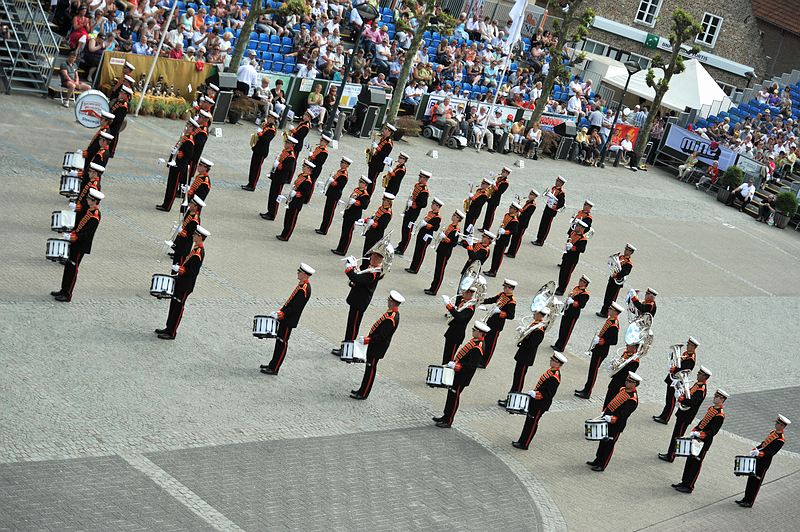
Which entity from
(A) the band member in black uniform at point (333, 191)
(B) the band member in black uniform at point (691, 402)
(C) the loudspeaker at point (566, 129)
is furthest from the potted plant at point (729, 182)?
(B) the band member in black uniform at point (691, 402)

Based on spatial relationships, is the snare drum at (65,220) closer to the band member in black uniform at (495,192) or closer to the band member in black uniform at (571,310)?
the band member in black uniform at (571,310)

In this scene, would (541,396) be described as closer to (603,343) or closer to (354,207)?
(603,343)

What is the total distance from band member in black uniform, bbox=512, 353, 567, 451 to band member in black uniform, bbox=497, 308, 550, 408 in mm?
1026

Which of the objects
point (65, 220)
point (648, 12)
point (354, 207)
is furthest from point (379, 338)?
point (648, 12)

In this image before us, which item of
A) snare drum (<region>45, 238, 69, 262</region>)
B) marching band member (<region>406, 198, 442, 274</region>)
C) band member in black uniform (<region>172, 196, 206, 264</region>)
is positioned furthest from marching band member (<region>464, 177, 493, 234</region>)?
snare drum (<region>45, 238, 69, 262</region>)

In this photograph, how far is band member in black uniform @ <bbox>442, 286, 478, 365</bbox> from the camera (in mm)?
15156

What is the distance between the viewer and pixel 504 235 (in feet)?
67.5

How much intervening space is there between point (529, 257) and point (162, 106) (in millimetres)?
8396

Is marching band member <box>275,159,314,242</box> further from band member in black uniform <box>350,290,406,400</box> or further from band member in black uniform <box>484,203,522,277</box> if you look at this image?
band member in black uniform <box>350,290,406,400</box>

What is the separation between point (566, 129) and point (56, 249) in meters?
24.0

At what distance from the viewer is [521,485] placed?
1320 cm

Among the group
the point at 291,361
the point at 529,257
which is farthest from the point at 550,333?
the point at 291,361

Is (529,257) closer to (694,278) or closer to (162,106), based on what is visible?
(694,278)

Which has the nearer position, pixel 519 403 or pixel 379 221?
pixel 519 403
